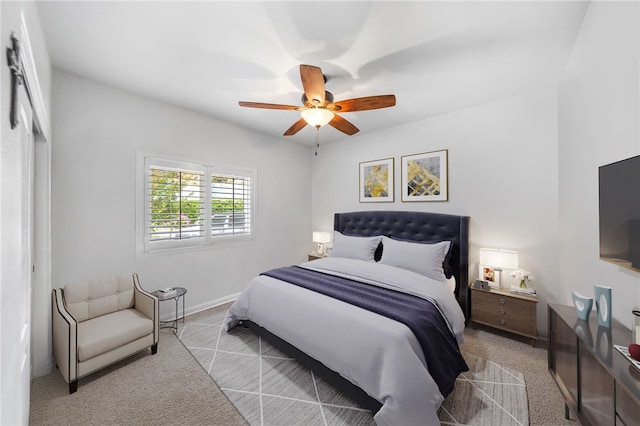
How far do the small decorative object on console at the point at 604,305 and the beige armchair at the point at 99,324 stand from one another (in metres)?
3.32

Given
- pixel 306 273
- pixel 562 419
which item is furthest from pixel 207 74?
pixel 562 419

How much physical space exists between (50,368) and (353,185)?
412cm

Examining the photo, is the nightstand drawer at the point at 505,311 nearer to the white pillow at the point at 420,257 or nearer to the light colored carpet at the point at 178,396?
the light colored carpet at the point at 178,396

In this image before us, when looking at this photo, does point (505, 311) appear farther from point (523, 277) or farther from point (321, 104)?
point (321, 104)

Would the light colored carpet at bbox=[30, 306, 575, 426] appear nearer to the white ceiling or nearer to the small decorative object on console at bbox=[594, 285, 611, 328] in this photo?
the small decorative object on console at bbox=[594, 285, 611, 328]

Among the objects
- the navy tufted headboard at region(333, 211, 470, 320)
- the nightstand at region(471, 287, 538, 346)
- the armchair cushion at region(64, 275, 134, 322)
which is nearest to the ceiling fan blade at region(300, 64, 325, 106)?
the navy tufted headboard at region(333, 211, 470, 320)

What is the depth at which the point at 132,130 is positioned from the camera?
278cm

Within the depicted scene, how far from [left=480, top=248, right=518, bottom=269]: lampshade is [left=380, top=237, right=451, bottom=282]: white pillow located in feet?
1.30

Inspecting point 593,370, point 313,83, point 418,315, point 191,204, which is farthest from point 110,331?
point 593,370

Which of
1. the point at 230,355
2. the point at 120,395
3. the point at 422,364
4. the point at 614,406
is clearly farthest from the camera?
the point at 230,355

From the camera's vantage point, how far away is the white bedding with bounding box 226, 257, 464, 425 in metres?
1.49

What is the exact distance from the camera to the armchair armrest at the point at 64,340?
6.05 ft

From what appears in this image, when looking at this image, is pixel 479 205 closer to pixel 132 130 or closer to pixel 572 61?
pixel 572 61

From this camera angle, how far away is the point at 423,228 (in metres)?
3.45
